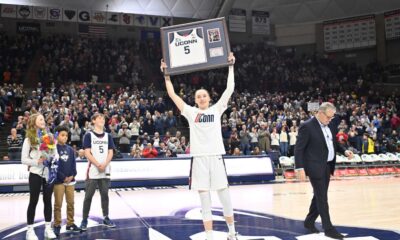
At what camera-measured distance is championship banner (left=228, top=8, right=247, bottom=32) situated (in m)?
36.1

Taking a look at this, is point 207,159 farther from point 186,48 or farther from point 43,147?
point 43,147

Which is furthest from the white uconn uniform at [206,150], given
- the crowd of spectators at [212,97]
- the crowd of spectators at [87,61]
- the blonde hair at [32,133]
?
the crowd of spectators at [87,61]

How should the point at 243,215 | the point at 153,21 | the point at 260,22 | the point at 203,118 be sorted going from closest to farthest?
the point at 203,118
the point at 243,215
the point at 153,21
the point at 260,22

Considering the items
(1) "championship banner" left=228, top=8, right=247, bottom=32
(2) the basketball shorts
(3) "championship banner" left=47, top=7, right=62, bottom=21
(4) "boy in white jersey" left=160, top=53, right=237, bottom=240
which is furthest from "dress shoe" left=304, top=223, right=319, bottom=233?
(1) "championship banner" left=228, top=8, right=247, bottom=32

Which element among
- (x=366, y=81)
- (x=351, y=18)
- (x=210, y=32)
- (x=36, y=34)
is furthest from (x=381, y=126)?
(x=36, y=34)

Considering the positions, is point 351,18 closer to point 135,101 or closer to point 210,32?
point 135,101

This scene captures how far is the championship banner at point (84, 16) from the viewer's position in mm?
31984

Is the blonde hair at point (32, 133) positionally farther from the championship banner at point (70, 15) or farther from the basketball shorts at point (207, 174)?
the championship banner at point (70, 15)

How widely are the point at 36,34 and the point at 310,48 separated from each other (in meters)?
22.7

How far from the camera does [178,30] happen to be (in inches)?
246

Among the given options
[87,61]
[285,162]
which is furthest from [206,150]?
[87,61]

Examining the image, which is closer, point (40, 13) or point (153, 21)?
point (40, 13)

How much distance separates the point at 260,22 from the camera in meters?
37.1

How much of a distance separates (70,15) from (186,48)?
2773 cm
